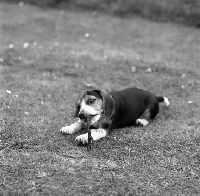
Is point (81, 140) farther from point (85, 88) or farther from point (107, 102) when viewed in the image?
point (85, 88)

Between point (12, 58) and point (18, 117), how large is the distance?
4374 millimetres

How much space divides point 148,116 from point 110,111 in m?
1.17

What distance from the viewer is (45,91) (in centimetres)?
896

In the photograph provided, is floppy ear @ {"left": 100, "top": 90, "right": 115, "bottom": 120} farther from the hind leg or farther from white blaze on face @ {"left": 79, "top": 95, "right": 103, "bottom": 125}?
the hind leg

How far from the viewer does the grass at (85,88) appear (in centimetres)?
538

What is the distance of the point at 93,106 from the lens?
6457 mm

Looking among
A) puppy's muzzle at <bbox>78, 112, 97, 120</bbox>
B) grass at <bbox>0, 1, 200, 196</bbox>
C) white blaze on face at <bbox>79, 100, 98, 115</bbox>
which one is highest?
white blaze on face at <bbox>79, 100, 98, 115</bbox>

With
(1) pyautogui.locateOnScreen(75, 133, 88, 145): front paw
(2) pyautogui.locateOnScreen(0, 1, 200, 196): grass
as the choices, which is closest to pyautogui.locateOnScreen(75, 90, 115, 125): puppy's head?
(1) pyautogui.locateOnScreen(75, 133, 88, 145): front paw

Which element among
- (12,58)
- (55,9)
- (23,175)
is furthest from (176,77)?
(55,9)

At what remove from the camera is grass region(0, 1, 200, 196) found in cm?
538

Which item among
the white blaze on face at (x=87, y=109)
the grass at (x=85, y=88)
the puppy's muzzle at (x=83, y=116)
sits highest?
the white blaze on face at (x=87, y=109)

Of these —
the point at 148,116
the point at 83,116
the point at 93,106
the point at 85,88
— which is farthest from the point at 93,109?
the point at 85,88

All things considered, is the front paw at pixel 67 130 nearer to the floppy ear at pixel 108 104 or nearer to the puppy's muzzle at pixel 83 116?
the puppy's muzzle at pixel 83 116

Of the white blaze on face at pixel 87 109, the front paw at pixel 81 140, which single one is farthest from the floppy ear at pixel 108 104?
the front paw at pixel 81 140
